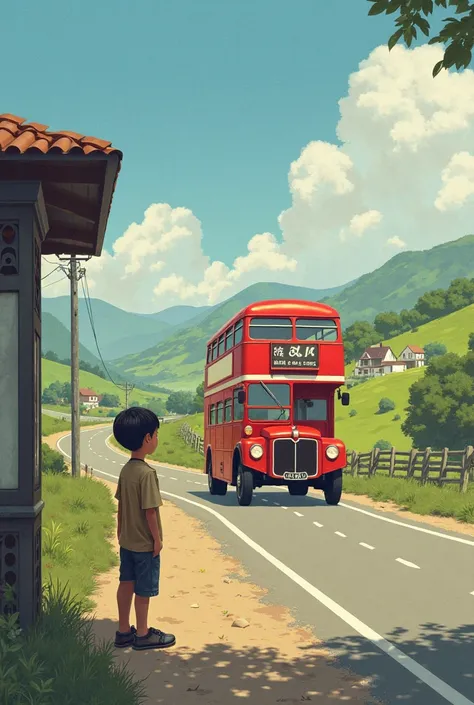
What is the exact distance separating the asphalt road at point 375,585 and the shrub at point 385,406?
106 meters

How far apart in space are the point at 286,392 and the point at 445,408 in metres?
68.2

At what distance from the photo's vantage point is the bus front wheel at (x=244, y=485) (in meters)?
21.9

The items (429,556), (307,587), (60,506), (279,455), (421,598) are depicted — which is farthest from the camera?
(279,455)

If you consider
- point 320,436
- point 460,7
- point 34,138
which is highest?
point 460,7

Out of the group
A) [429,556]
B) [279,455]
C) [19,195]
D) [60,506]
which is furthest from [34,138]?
[279,455]

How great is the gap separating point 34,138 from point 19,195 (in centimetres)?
49

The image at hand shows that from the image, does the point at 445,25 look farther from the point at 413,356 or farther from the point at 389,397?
the point at 413,356

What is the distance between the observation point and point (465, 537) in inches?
623

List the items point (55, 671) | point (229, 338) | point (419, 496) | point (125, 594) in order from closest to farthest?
1. point (55, 671)
2. point (125, 594)
3. point (419, 496)
4. point (229, 338)

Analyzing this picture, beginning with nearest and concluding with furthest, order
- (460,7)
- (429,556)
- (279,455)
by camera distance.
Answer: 1. (460,7)
2. (429,556)
3. (279,455)

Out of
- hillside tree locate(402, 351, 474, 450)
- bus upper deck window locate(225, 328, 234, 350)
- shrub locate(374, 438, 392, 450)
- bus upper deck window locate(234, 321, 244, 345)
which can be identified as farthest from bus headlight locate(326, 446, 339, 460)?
shrub locate(374, 438, 392, 450)

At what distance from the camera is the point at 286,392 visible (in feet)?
71.8

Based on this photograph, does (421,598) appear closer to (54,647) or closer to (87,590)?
(87,590)

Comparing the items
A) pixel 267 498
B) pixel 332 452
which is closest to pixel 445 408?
pixel 267 498
